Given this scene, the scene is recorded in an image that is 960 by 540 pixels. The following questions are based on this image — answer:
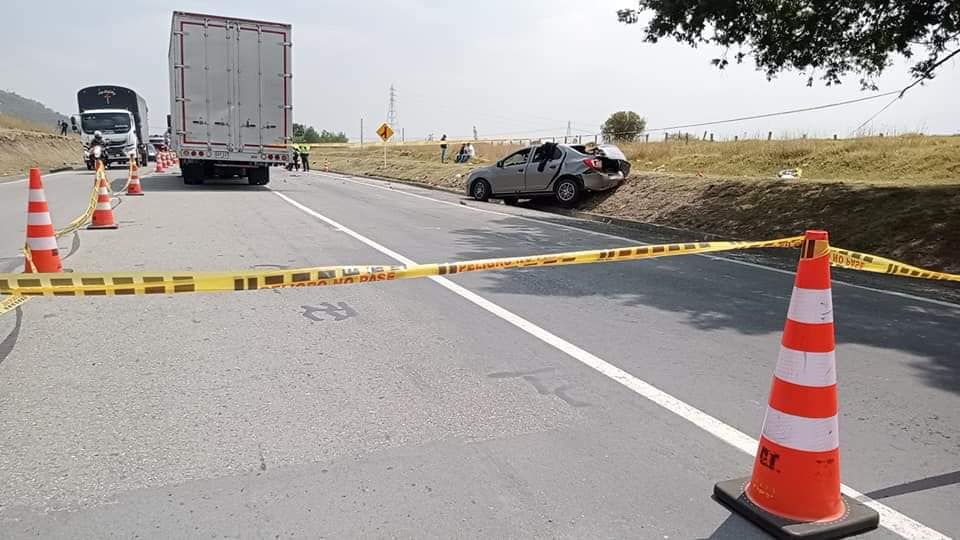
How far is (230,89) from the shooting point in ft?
62.7

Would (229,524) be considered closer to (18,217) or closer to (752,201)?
(18,217)

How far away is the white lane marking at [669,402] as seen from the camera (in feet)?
9.45

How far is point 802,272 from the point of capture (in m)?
3.07

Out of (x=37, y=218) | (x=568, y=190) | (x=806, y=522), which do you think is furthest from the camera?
(x=568, y=190)

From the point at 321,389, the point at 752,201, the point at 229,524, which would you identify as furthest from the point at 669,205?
the point at 229,524

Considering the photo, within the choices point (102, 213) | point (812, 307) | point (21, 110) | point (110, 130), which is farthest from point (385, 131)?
point (21, 110)

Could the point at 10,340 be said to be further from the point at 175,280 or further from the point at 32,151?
the point at 32,151

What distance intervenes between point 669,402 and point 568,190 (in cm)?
1438

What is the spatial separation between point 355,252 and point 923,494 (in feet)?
23.4

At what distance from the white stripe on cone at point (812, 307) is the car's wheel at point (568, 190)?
1519 centimetres

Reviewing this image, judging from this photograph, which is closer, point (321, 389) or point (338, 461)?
point (338, 461)

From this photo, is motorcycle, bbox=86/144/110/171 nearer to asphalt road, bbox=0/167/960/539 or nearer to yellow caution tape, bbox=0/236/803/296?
asphalt road, bbox=0/167/960/539

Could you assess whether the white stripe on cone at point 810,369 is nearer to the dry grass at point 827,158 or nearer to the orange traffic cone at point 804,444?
the orange traffic cone at point 804,444

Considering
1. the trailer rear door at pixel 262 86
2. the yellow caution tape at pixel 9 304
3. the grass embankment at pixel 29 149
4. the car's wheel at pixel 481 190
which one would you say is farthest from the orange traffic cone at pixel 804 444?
the grass embankment at pixel 29 149
